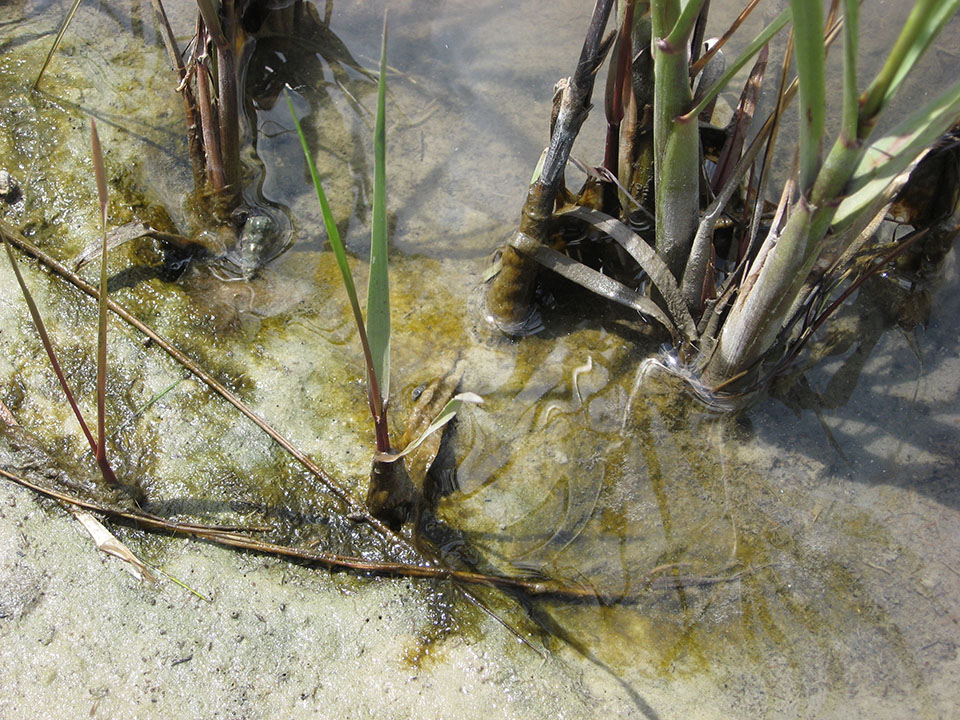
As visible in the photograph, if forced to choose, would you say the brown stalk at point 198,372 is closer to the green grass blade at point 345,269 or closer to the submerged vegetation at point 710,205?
the green grass blade at point 345,269

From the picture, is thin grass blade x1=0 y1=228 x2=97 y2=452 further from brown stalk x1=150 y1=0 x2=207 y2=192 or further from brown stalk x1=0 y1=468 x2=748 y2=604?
brown stalk x1=150 y1=0 x2=207 y2=192

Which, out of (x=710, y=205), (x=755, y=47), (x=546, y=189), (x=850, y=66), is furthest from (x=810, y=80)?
(x=546, y=189)

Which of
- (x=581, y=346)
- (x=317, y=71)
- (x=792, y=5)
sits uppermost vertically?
(x=792, y=5)

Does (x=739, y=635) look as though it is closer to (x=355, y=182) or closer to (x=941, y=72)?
(x=355, y=182)

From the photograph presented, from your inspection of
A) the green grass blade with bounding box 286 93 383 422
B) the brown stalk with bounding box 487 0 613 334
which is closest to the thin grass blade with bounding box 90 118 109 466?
the green grass blade with bounding box 286 93 383 422

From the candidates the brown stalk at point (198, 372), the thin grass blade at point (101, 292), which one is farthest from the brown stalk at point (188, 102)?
the thin grass blade at point (101, 292)

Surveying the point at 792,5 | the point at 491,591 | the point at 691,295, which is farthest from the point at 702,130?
the point at 491,591
